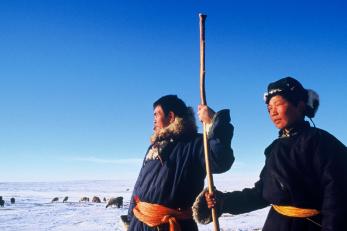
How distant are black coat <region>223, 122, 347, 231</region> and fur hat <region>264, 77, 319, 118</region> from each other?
5.8 inches

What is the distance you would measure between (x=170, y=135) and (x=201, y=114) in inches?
28.6

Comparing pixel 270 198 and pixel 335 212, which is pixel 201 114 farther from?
pixel 335 212

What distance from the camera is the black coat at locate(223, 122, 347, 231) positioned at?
7.96ft

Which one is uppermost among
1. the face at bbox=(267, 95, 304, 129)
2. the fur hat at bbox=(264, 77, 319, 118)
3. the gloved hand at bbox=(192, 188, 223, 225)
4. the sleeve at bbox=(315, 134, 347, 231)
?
the fur hat at bbox=(264, 77, 319, 118)

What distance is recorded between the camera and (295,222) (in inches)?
103

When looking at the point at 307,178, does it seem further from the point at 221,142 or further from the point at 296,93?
the point at 221,142

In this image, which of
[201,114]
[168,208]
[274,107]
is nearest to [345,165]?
[274,107]

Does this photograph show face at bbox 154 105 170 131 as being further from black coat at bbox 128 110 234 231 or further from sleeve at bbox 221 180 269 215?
sleeve at bbox 221 180 269 215

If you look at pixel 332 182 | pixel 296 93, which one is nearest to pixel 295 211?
pixel 332 182

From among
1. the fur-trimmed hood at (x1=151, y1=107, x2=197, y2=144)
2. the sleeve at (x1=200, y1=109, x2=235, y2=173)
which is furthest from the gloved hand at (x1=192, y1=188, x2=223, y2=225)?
the fur-trimmed hood at (x1=151, y1=107, x2=197, y2=144)

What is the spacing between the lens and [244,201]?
3168 millimetres

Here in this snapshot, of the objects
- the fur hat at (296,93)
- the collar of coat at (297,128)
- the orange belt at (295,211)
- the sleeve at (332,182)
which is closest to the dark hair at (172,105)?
the fur hat at (296,93)

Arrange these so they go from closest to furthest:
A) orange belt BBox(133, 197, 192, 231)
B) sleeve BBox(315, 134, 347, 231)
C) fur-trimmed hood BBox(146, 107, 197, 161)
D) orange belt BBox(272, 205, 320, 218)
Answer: sleeve BBox(315, 134, 347, 231) → orange belt BBox(272, 205, 320, 218) → orange belt BBox(133, 197, 192, 231) → fur-trimmed hood BBox(146, 107, 197, 161)

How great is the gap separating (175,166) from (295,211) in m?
1.35
